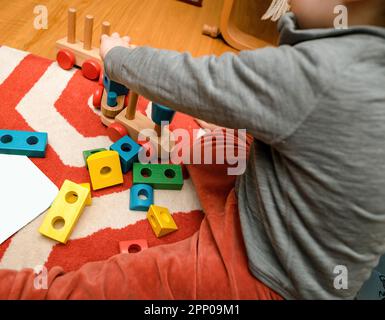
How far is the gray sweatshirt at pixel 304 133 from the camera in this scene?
16.5 inches

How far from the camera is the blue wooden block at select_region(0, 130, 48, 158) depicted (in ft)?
2.42

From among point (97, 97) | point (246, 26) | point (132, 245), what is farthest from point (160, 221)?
point (246, 26)

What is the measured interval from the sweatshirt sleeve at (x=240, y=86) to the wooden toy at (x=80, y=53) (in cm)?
45

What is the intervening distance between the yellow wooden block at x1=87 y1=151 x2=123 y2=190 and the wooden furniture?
2.50 ft

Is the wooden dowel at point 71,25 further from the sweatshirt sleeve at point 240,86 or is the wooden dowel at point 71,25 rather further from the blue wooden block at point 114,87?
the sweatshirt sleeve at point 240,86

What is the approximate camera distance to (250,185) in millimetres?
579

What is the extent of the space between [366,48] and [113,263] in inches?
18.9

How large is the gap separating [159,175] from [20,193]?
282 mm

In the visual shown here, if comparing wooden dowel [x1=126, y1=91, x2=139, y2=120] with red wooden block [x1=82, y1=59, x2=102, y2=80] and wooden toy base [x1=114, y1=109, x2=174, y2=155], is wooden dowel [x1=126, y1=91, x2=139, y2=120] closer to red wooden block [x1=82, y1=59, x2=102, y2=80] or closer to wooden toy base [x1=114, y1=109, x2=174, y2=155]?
wooden toy base [x1=114, y1=109, x2=174, y2=155]

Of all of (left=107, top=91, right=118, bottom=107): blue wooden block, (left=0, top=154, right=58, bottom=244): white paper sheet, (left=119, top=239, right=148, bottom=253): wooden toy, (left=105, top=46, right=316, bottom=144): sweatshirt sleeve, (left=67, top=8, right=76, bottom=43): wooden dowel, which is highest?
(left=105, top=46, right=316, bottom=144): sweatshirt sleeve

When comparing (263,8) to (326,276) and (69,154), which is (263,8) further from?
(326,276)

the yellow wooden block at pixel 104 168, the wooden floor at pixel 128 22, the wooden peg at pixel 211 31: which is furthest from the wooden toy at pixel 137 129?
the wooden peg at pixel 211 31

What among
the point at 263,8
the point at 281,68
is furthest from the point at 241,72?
the point at 263,8

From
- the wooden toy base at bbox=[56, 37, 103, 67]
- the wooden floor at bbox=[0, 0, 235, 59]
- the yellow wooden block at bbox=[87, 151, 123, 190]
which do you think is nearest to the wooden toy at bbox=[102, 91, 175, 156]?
the yellow wooden block at bbox=[87, 151, 123, 190]
